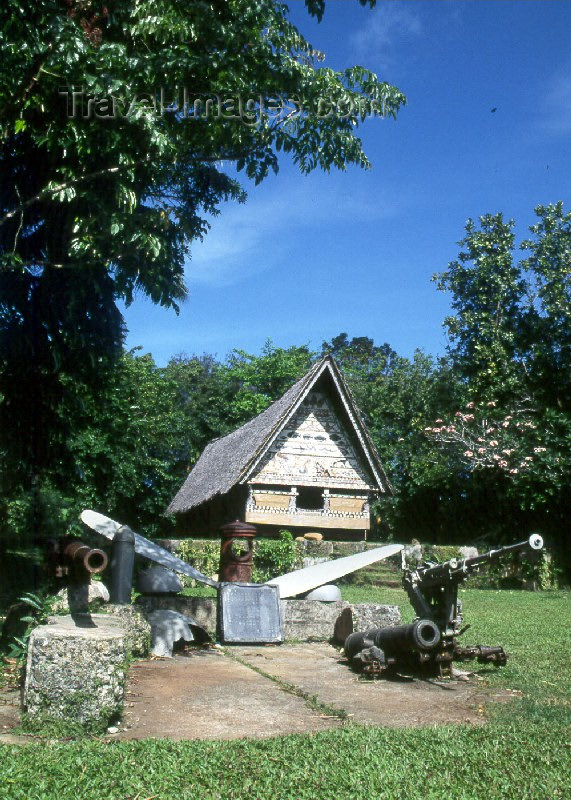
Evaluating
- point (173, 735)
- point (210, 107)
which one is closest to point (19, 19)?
point (210, 107)

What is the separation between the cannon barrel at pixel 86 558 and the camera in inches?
255

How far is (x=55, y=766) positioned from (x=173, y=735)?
1172mm

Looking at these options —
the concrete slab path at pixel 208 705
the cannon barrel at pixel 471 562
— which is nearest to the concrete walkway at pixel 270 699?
the concrete slab path at pixel 208 705

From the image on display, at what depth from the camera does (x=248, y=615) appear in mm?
10609

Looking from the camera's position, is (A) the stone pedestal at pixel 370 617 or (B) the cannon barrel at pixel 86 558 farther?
(A) the stone pedestal at pixel 370 617

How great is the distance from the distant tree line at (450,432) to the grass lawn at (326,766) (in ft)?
33.2

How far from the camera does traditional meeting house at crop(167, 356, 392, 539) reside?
81.5ft

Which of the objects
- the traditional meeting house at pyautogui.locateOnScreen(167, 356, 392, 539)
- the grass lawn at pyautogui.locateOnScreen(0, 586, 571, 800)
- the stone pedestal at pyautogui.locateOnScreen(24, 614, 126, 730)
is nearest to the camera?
the grass lawn at pyautogui.locateOnScreen(0, 586, 571, 800)

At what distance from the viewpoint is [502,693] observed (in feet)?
23.9

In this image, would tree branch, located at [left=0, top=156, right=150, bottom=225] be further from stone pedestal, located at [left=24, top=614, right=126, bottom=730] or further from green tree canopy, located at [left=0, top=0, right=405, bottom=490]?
stone pedestal, located at [left=24, top=614, right=126, bottom=730]

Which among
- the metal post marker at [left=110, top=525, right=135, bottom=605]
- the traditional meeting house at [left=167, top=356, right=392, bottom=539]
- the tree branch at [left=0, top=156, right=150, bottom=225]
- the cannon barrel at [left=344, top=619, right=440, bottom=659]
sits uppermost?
the tree branch at [left=0, top=156, right=150, bottom=225]

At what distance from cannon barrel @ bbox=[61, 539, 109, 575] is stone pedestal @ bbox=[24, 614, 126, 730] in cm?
94

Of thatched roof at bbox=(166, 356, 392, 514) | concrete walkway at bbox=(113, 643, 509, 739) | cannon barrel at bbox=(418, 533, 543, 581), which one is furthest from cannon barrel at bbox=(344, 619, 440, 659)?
thatched roof at bbox=(166, 356, 392, 514)

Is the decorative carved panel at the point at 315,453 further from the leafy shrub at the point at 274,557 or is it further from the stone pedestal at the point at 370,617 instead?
the stone pedestal at the point at 370,617
